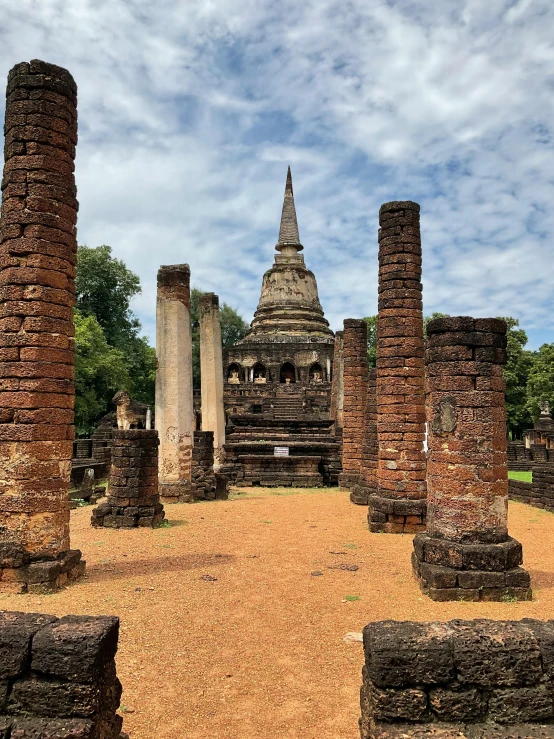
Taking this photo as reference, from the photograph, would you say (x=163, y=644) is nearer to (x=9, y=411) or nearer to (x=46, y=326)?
(x=9, y=411)

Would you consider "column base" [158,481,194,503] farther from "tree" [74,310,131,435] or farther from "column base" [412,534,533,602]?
"tree" [74,310,131,435]

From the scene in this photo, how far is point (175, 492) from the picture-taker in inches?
568

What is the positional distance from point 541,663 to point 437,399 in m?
4.40

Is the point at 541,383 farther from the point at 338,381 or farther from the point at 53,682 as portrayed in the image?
the point at 53,682

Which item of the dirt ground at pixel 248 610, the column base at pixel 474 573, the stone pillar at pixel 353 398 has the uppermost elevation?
the stone pillar at pixel 353 398

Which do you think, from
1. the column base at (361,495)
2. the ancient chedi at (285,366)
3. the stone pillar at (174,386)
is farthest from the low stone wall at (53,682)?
the ancient chedi at (285,366)

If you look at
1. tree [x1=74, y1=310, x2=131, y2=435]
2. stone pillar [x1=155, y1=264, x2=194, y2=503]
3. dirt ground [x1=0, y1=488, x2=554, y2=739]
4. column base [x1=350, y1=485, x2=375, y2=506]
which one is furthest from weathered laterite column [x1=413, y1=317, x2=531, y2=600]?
tree [x1=74, y1=310, x2=131, y2=435]

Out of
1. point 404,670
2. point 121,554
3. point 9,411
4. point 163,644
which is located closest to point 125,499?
point 121,554

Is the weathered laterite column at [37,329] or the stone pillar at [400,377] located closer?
the weathered laterite column at [37,329]

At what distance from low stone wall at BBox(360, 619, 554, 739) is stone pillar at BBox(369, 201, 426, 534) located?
7731mm

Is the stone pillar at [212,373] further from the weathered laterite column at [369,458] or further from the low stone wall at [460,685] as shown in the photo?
the low stone wall at [460,685]

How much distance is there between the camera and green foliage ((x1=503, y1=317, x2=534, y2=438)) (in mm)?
39656

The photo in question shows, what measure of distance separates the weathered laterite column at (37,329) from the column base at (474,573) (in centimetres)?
456

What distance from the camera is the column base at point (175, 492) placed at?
14383 millimetres
